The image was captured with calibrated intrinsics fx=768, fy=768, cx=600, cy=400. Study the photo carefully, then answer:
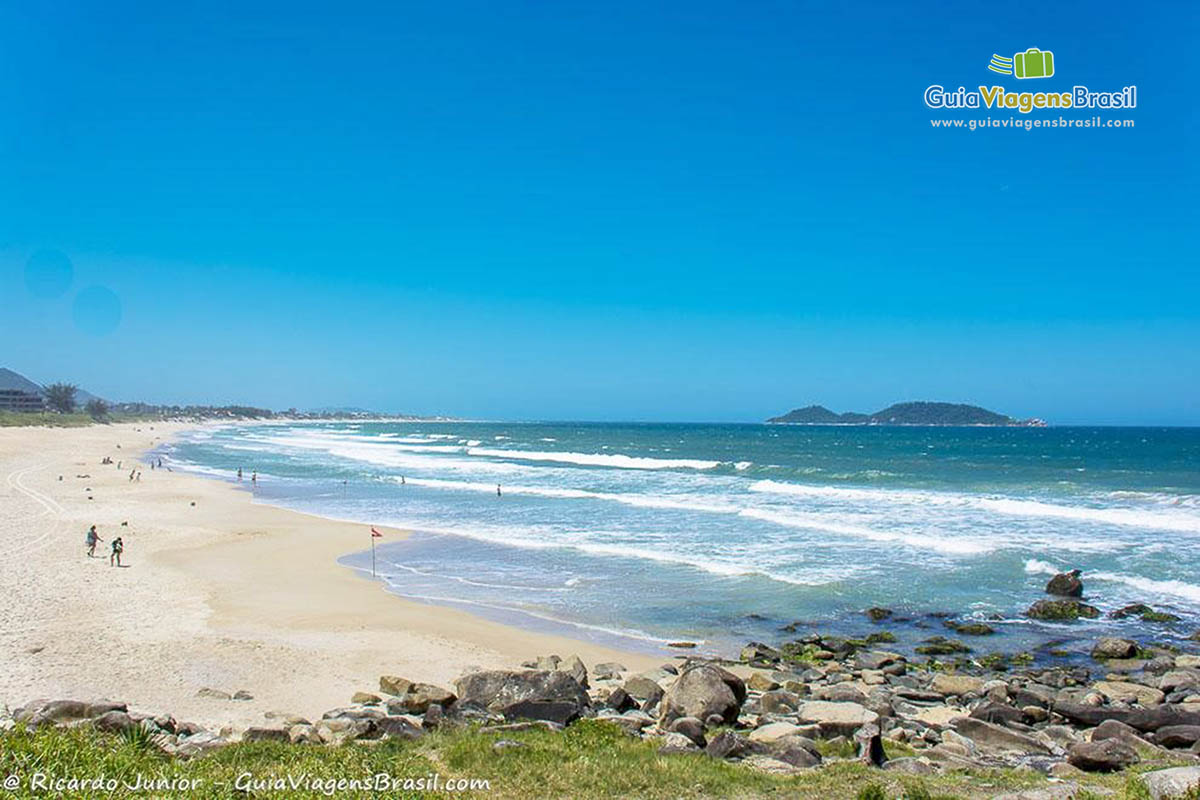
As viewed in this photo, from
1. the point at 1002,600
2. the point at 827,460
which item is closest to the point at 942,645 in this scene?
the point at 1002,600

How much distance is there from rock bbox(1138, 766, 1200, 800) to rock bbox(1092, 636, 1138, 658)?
8591 millimetres

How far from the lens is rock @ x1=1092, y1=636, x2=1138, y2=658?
14.5 metres

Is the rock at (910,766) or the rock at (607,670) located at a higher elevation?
the rock at (910,766)

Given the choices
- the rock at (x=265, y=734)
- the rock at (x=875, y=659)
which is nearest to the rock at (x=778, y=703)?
the rock at (x=875, y=659)

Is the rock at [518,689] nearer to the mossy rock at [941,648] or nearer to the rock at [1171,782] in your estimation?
the rock at [1171,782]

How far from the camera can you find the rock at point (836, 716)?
10094 mm

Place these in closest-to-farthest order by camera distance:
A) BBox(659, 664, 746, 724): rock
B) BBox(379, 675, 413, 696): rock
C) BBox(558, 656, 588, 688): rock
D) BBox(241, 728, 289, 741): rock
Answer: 1. BBox(241, 728, 289, 741): rock
2. BBox(659, 664, 746, 724): rock
3. BBox(558, 656, 588, 688): rock
4. BBox(379, 675, 413, 696): rock

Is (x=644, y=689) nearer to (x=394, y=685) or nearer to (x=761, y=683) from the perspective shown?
(x=761, y=683)

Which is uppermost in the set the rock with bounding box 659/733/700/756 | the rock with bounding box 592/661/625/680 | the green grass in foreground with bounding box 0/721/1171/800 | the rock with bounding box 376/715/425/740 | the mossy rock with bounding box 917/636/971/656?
the green grass in foreground with bounding box 0/721/1171/800

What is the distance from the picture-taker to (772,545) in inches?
1015

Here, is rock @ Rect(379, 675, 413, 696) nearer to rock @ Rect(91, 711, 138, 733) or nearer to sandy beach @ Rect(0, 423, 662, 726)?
sandy beach @ Rect(0, 423, 662, 726)

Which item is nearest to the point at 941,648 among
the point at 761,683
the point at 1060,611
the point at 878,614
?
the point at 878,614

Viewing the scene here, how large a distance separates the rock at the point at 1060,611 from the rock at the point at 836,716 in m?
8.96

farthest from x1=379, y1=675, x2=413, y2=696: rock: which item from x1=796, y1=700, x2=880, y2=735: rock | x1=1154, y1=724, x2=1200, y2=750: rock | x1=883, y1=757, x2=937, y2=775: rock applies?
x1=1154, y1=724, x2=1200, y2=750: rock
